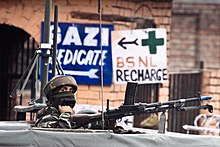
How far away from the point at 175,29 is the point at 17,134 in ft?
41.3

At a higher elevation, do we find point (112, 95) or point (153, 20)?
point (153, 20)

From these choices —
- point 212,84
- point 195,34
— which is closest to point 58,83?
point 212,84

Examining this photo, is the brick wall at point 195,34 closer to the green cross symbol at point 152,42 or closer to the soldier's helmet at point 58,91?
the green cross symbol at point 152,42

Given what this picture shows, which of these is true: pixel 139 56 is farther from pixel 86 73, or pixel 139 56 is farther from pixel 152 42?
pixel 86 73

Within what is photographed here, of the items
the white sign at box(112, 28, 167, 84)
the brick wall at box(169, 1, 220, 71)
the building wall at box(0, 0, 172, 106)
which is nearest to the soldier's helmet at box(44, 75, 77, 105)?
the building wall at box(0, 0, 172, 106)

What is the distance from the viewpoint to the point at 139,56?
9461 mm

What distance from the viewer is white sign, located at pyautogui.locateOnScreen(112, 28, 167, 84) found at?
932cm

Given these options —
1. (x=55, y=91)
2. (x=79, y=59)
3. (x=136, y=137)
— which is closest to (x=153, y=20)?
(x=79, y=59)

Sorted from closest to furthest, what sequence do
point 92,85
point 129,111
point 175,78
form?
point 129,111, point 92,85, point 175,78

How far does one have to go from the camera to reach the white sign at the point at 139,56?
9320 millimetres

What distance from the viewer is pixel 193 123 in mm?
11266

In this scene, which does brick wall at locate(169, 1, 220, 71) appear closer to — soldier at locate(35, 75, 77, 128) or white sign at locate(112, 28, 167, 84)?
white sign at locate(112, 28, 167, 84)

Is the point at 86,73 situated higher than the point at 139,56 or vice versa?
the point at 139,56

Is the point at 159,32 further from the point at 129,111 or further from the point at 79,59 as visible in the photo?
the point at 129,111
